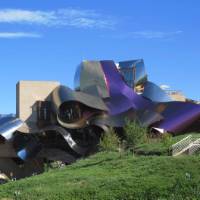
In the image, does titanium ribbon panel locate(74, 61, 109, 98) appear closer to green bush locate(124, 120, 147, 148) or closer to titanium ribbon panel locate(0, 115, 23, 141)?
titanium ribbon panel locate(0, 115, 23, 141)

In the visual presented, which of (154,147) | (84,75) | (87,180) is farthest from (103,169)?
(84,75)

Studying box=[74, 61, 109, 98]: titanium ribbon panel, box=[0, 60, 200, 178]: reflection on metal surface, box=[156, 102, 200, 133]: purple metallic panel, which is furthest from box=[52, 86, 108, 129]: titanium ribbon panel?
box=[156, 102, 200, 133]: purple metallic panel

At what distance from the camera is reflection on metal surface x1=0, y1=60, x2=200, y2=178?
145ft

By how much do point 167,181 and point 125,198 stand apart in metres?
1.45

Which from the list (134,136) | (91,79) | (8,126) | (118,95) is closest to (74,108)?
(118,95)

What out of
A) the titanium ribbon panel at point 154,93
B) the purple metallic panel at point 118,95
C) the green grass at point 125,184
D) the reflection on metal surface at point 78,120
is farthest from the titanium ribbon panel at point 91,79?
the green grass at point 125,184

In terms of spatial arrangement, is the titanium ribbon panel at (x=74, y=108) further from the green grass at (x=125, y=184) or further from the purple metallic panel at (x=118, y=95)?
the green grass at (x=125, y=184)

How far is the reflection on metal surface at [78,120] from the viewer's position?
1746 inches

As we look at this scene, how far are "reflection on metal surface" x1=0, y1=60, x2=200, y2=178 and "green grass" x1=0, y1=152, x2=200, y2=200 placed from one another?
25211 millimetres

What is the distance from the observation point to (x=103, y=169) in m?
19.3

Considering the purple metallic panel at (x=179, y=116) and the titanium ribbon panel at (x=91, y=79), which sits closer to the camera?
the purple metallic panel at (x=179, y=116)

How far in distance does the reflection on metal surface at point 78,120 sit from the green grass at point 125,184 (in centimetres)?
2521

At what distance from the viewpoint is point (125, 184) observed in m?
14.8

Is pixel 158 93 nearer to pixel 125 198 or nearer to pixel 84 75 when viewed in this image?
pixel 84 75
